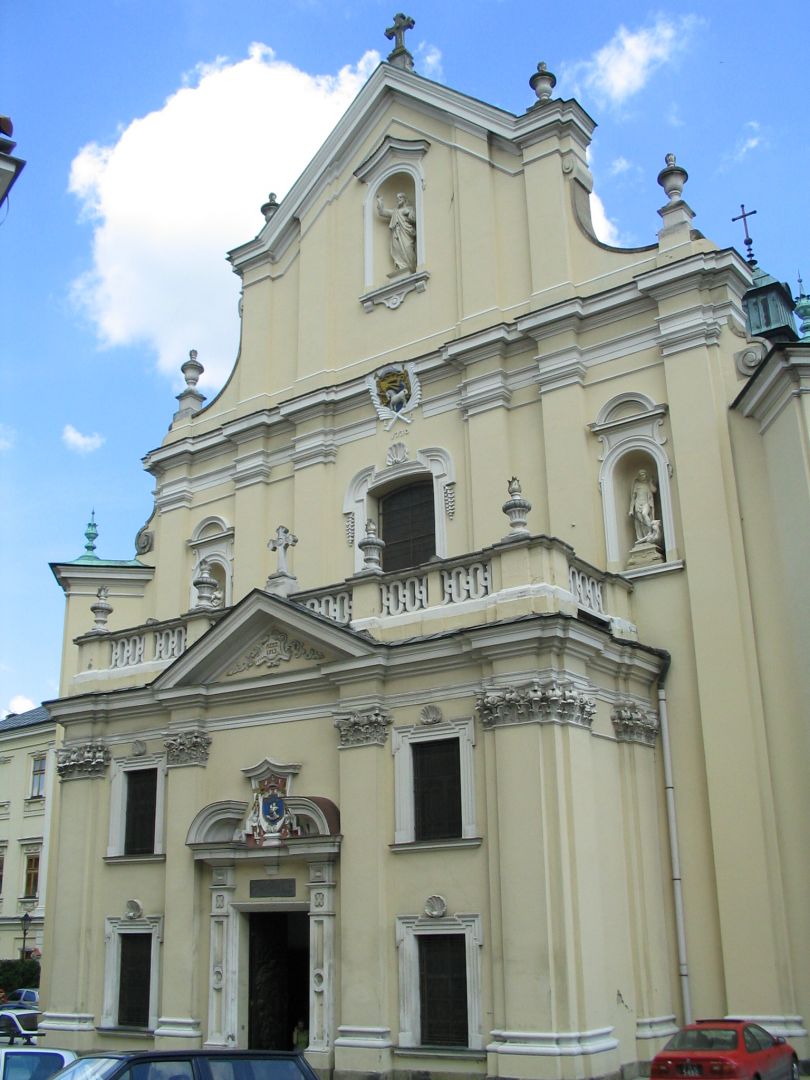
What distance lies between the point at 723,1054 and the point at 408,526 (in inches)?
430

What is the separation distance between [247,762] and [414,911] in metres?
3.91

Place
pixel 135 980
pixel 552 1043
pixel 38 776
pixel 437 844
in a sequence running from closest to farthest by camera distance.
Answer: pixel 552 1043
pixel 437 844
pixel 135 980
pixel 38 776

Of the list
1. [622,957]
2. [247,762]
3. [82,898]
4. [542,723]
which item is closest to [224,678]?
[247,762]

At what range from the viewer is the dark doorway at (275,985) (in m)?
17.7

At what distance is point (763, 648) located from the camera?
1686cm

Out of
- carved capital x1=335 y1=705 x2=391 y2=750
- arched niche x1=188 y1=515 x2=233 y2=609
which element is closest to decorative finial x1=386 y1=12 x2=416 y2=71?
arched niche x1=188 y1=515 x2=233 y2=609

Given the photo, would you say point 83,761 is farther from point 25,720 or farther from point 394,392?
point 25,720

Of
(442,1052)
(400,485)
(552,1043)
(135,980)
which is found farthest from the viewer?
(400,485)

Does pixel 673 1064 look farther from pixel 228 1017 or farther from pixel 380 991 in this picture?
pixel 228 1017

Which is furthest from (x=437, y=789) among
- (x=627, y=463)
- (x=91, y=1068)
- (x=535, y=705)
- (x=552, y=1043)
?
(x=91, y=1068)

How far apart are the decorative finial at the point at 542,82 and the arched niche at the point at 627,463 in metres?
6.47

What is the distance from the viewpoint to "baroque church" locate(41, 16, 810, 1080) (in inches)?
613

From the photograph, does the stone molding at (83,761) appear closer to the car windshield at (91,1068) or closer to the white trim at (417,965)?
the white trim at (417,965)

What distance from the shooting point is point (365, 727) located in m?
17.0
